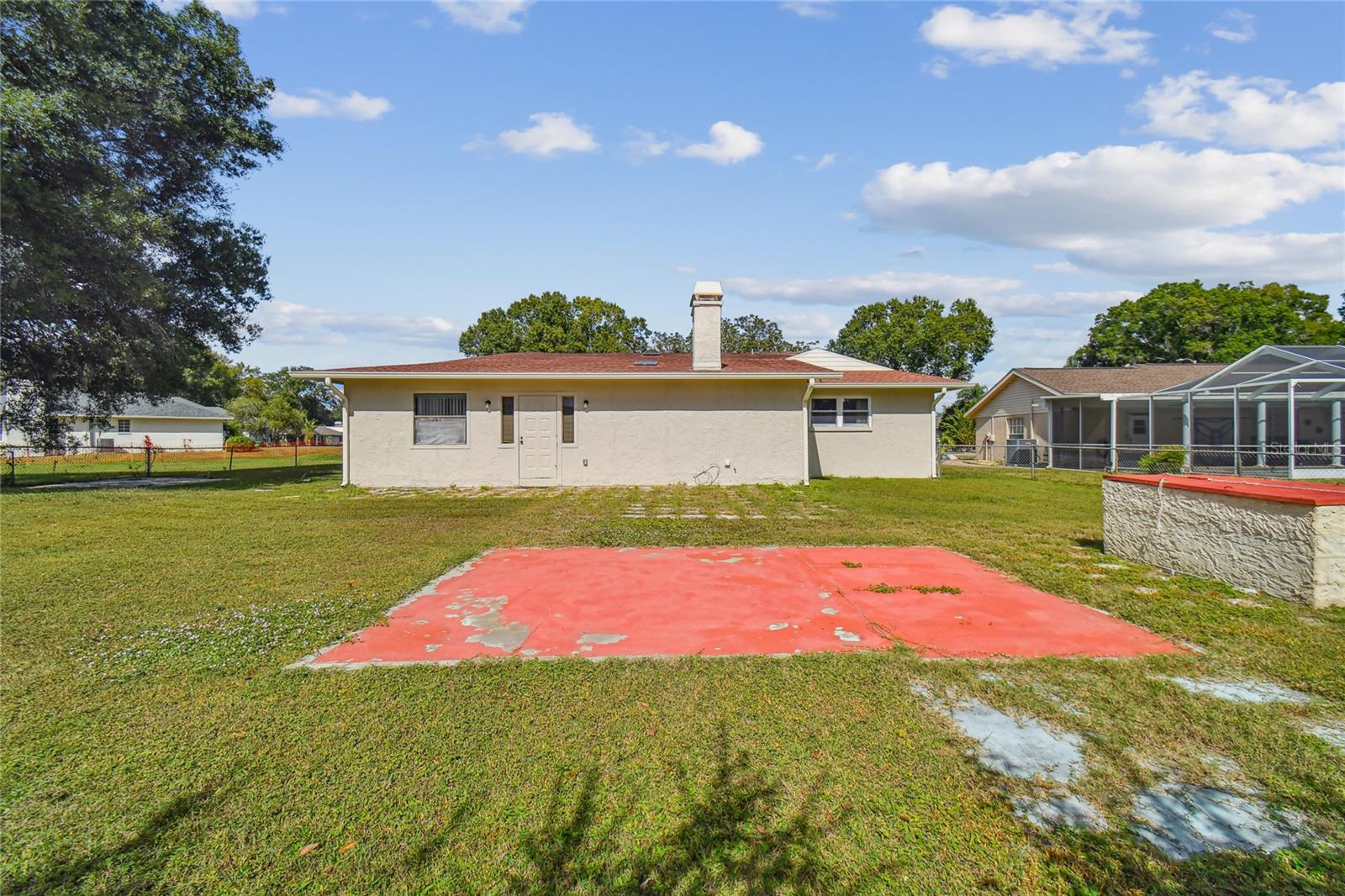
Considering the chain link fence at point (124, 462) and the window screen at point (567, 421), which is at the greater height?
the window screen at point (567, 421)

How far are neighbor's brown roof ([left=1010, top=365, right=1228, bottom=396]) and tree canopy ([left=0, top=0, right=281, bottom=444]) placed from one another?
26.3m

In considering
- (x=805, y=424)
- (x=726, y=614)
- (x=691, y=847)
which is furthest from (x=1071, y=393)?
(x=691, y=847)

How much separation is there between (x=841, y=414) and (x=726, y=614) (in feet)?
40.9

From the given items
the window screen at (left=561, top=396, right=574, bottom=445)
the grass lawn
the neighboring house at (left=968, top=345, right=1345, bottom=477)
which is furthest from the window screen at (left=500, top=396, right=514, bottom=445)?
the neighboring house at (left=968, top=345, right=1345, bottom=477)

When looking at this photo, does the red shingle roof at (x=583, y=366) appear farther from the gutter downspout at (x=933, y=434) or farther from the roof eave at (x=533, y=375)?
the gutter downspout at (x=933, y=434)

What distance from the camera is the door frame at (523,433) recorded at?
13750 millimetres

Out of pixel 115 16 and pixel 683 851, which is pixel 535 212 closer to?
pixel 115 16

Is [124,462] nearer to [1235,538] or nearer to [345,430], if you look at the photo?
[345,430]

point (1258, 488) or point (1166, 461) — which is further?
point (1166, 461)

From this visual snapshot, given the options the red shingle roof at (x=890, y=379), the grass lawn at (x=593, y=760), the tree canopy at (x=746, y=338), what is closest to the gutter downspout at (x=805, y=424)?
the red shingle roof at (x=890, y=379)

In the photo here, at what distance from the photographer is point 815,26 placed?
10.2m

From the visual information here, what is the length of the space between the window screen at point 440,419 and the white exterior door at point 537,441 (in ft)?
4.22

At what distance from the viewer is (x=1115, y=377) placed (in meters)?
23.8

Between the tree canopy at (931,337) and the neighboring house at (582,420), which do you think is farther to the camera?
the tree canopy at (931,337)
